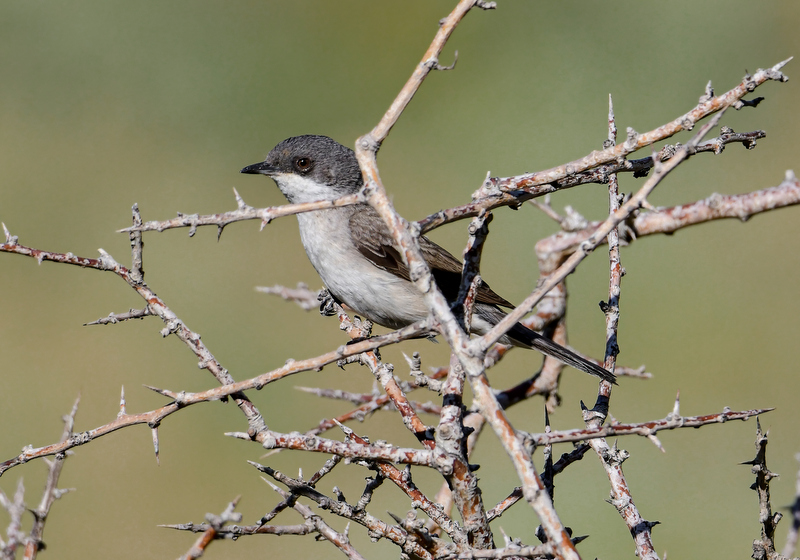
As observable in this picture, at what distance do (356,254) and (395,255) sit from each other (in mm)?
289

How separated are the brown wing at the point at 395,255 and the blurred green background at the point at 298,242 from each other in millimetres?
2186

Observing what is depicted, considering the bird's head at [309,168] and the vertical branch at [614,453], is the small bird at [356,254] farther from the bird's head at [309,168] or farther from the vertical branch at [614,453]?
the vertical branch at [614,453]

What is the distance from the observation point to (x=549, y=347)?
4520 mm

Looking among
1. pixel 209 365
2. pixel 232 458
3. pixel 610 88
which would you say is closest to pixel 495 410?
pixel 209 365

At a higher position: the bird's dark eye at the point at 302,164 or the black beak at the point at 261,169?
the bird's dark eye at the point at 302,164

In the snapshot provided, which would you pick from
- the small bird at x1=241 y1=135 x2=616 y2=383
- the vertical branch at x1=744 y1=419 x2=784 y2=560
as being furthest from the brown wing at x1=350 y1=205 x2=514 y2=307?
the vertical branch at x1=744 y1=419 x2=784 y2=560

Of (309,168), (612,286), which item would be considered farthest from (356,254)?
(612,286)

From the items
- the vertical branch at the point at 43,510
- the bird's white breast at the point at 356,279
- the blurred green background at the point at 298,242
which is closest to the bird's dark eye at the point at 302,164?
the bird's white breast at the point at 356,279

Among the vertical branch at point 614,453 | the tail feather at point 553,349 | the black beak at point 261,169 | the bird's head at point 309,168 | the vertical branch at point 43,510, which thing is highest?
the bird's head at point 309,168

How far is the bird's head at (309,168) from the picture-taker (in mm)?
5441

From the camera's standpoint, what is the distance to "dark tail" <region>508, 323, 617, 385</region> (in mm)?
4352

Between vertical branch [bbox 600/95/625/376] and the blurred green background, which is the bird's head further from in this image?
vertical branch [bbox 600/95/625/376]

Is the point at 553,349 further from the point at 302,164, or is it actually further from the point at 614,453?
the point at 302,164

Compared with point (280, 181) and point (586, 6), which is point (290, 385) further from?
point (586, 6)
